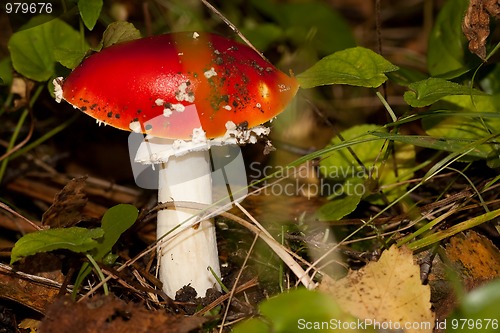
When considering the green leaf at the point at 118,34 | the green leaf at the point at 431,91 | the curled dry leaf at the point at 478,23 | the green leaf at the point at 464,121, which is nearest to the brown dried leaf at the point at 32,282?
the green leaf at the point at 118,34

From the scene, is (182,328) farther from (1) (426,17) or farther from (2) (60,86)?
(1) (426,17)

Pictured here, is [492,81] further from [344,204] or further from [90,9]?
[90,9]

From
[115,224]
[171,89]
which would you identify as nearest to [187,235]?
[115,224]

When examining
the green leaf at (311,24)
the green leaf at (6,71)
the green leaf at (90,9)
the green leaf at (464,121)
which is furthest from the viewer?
the green leaf at (311,24)

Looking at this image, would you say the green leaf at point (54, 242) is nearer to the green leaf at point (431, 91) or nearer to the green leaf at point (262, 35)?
the green leaf at point (431, 91)

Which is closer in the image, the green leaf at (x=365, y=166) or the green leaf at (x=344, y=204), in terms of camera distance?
the green leaf at (x=344, y=204)
